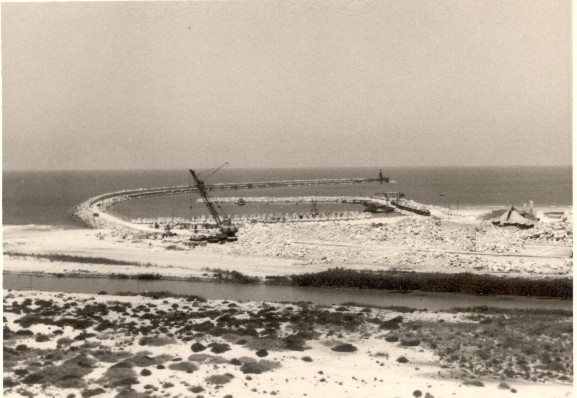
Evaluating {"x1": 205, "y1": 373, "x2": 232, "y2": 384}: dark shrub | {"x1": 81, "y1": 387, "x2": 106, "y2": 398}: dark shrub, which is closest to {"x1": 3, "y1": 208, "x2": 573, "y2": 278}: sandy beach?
{"x1": 205, "y1": 373, "x2": 232, "y2": 384}: dark shrub

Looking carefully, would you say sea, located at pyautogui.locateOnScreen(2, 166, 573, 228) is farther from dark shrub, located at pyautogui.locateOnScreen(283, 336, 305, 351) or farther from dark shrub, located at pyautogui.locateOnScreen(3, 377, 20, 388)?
dark shrub, located at pyautogui.locateOnScreen(283, 336, 305, 351)

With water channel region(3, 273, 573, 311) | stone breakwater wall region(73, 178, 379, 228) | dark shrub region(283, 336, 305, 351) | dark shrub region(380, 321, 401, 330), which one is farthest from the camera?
stone breakwater wall region(73, 178, 379, 228)

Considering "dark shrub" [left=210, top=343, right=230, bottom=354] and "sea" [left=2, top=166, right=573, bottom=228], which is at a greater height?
"sea" [left=2, top=166, right=573, bottom=228]

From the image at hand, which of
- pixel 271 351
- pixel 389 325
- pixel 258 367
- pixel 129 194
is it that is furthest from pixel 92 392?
pixel 129 194

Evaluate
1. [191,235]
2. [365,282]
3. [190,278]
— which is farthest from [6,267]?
[365,282]

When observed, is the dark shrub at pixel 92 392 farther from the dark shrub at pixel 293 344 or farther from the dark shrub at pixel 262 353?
the dark shrub at pixel 293 344

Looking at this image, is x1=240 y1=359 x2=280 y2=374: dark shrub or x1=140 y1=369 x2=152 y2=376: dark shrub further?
x1=240 y1=359 x2=280 y2=374: dark shrub

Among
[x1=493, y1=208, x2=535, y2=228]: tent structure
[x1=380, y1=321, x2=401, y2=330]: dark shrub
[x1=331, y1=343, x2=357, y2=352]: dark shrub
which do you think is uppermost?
[x1=493, y1=208, x2=535, y2=228]: tent structure

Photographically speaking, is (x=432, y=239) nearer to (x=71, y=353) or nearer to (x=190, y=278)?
(x=190, y=278)
